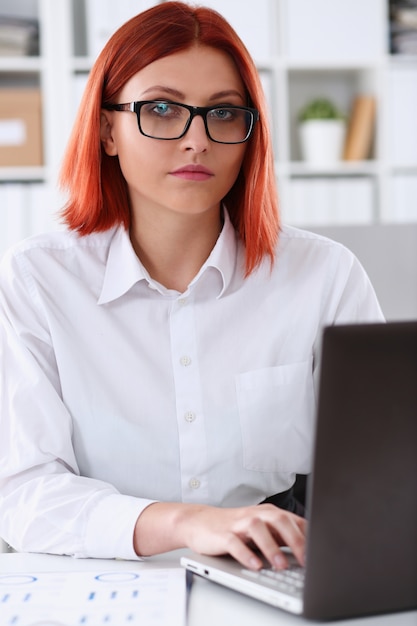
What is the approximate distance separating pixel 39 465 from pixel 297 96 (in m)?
2.60

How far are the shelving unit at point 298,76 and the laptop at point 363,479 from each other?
2.43 meters

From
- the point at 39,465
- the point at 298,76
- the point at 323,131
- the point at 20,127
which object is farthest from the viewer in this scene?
the point at 298,76

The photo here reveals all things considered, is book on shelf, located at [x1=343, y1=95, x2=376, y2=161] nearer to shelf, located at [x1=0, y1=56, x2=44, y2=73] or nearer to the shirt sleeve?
shelf, located at [x1=0, y1=56, x2=44, y2=73]

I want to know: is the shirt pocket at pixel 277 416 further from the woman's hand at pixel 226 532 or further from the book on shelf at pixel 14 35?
the book on shelf at pixel 14 35

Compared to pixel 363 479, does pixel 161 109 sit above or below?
above

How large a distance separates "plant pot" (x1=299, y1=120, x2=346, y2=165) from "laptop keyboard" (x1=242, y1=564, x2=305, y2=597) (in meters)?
2.55

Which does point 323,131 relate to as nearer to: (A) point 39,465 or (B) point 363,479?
(A) point 39,465

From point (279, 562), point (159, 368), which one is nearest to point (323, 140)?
point (159, 368)

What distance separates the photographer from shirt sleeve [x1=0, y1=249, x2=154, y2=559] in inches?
39.6

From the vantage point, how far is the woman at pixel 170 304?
4.00 feet

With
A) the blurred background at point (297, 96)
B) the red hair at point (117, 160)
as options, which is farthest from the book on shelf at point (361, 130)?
the red hair at point (117, 160)

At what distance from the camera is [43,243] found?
1.32m

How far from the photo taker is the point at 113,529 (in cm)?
98

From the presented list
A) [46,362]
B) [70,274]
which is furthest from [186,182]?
[46,362]
